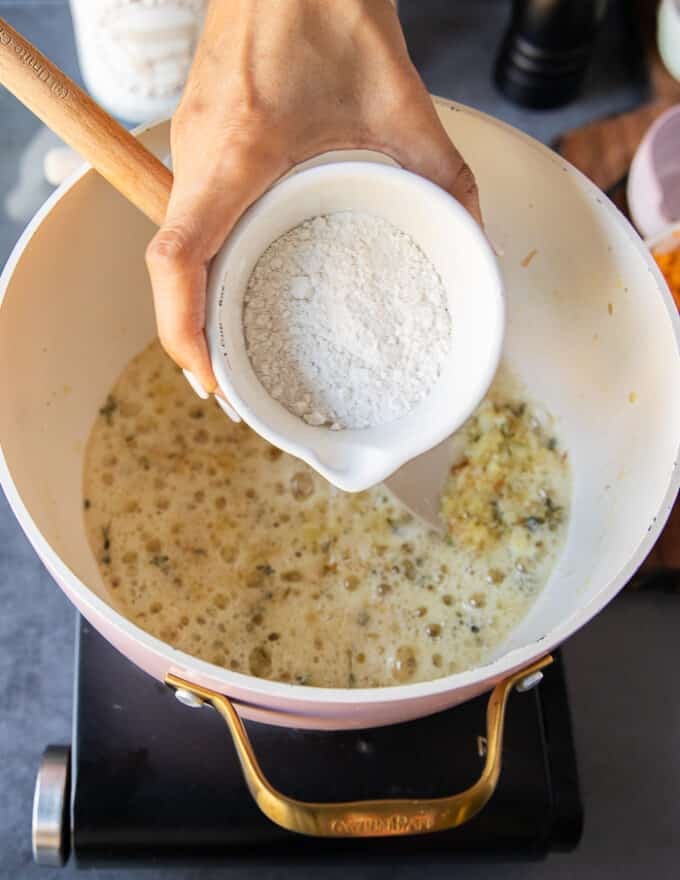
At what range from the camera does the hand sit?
525mm

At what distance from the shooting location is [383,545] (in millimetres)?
755

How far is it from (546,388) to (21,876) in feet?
1.93

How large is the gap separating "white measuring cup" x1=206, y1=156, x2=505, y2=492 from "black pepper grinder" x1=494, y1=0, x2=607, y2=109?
417 millimetres

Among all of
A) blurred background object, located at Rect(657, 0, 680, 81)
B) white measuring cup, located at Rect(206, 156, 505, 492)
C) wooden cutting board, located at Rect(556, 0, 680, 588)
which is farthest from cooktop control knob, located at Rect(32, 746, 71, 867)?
blurred background object, located at Rect(657, 0, 680, 81)

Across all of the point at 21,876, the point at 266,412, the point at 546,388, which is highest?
the point at 266,412

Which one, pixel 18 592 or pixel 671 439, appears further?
pixel 18 592

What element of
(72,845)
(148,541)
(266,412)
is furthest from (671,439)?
(72,845)

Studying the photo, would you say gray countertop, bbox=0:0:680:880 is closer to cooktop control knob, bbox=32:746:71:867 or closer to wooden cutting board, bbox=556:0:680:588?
cooktop control knob, bbox=32:746:71:867

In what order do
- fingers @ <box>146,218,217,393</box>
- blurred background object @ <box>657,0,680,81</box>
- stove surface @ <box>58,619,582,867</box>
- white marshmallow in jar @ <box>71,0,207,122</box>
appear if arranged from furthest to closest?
blurred background object @ <box>657,0,680,81</box>
white marshmallow in jar @ <box>71,0,207,122</box>
stove surface @ <box>58,619,582,867</box>
fingers @ <box>146,218,217,393</box>

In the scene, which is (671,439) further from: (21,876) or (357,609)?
(21,876)

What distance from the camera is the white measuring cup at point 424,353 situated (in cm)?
56

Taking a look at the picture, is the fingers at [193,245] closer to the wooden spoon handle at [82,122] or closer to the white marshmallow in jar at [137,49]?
the wooden spoon handle at [82,122]

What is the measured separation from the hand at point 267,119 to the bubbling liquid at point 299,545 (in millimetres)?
224

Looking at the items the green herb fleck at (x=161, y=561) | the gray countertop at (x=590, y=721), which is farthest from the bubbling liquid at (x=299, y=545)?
the gray countertop at (x=590, y=721)
